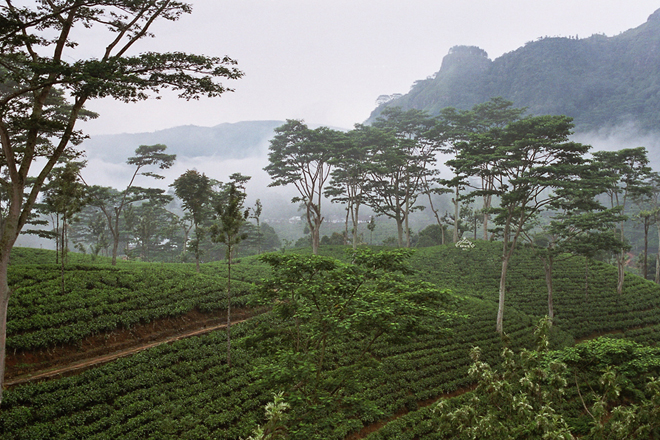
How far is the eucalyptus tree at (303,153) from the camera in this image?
1312 inches

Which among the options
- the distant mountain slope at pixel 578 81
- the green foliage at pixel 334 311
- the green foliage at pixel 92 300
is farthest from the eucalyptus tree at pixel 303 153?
the distant mountain slope at pixel 578 81

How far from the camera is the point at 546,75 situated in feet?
385

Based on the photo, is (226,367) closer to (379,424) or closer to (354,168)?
(379,424)

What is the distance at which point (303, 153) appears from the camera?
34312mm

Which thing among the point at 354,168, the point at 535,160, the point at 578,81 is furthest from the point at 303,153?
the point at 578,81

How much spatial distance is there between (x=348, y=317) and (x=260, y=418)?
619 centimetres

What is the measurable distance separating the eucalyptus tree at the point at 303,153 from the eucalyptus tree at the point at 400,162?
4813 millimetres

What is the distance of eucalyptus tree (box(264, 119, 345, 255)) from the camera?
33.3 meters

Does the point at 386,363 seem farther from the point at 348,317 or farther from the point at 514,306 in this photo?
the point at 514,306

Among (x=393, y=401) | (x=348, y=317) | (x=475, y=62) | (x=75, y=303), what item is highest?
(x=475, y=62)

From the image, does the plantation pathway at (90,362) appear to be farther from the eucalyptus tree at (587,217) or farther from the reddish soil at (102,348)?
the eucalyptus tree at (587,217)

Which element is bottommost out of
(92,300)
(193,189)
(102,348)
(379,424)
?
(379,424)

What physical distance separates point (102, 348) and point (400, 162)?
30.0 m

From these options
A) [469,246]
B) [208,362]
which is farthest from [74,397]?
[469,246]
